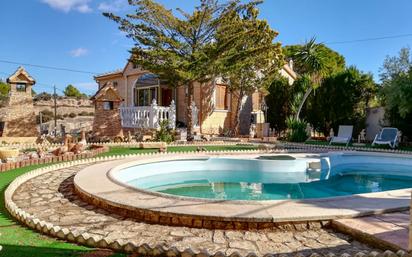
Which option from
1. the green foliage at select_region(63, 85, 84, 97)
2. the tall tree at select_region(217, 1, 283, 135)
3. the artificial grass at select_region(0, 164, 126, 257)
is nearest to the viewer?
the artificial grass at select_region(0, 164, 126, 257)

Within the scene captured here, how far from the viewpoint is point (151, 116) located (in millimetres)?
20297

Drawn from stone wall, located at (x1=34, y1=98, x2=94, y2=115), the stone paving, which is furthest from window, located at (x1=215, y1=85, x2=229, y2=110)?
stone wall, located at (x1=34, y1=98, x2=94, y2=115)

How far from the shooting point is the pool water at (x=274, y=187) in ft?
28.4

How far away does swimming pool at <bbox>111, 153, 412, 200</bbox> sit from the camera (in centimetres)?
912

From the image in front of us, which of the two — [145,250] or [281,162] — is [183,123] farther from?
[145,250]

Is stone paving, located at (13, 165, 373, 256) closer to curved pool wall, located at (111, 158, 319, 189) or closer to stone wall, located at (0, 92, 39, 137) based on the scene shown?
curved pool wall, located at (111, 158, 319, 189)

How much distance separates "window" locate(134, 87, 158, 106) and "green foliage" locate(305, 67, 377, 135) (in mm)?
13131

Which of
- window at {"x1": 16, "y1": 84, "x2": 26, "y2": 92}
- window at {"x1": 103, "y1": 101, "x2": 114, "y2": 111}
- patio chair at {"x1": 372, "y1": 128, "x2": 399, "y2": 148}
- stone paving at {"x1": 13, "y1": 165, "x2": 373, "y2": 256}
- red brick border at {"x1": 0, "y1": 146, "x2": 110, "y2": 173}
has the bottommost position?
stone paving at {"x1": 13, "y1": 165, "x2": 373, "y2": 256}

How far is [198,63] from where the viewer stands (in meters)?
18.1

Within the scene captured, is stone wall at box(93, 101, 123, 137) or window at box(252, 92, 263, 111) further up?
window at box(252, 92, 263, 111)

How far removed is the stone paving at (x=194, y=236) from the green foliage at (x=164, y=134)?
12305 mm

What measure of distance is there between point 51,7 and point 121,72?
24.1ft

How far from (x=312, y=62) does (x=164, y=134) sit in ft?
35.9

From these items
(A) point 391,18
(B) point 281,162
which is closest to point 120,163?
(B) point 281,162
